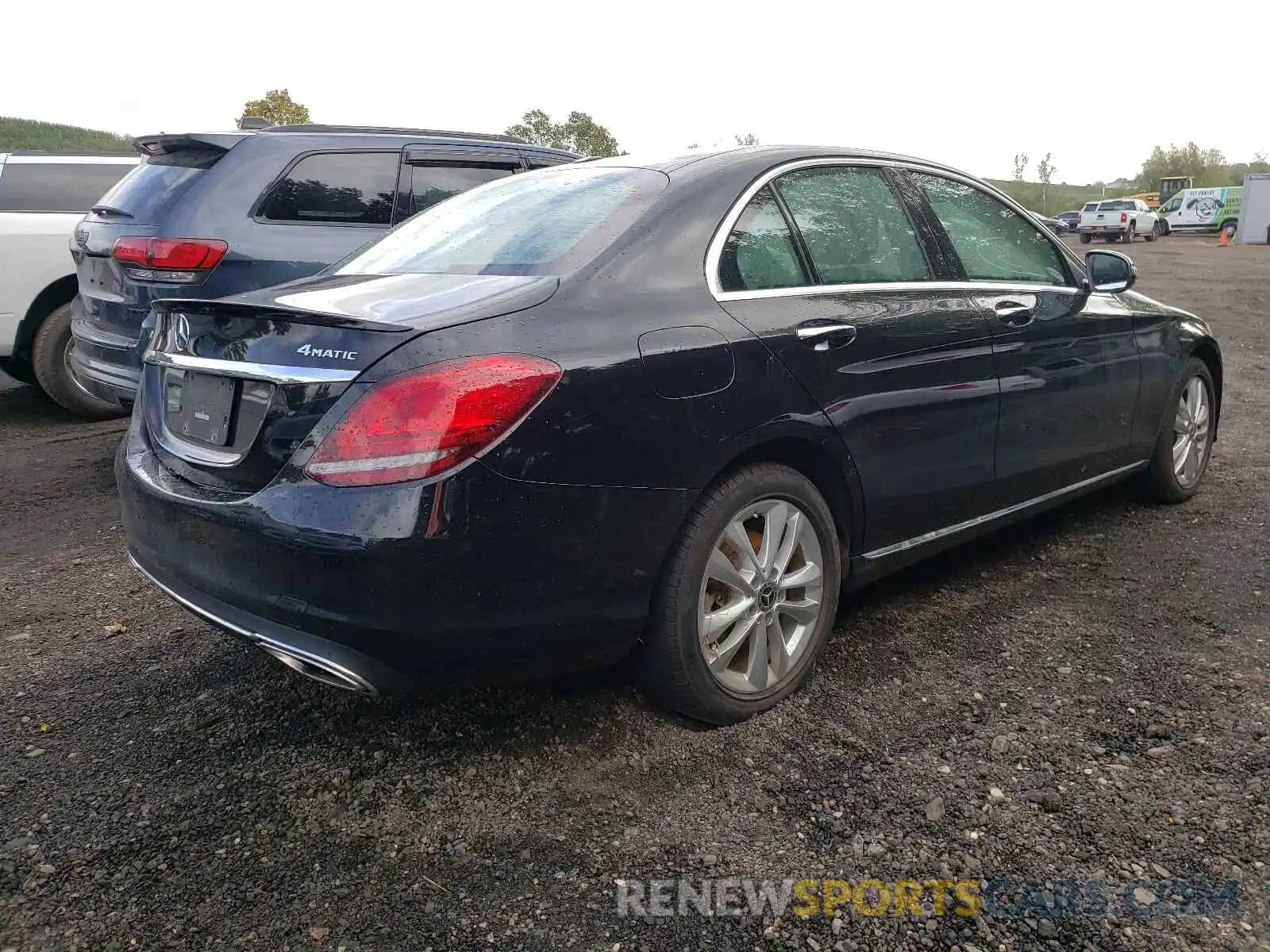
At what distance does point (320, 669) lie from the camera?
7.38 feet

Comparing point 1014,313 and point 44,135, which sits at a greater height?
point 44,135

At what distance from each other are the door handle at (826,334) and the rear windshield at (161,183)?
145 inches

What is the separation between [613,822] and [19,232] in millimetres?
6578

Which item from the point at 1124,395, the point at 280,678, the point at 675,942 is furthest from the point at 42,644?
the point at 1124,395

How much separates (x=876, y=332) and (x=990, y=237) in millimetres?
1048

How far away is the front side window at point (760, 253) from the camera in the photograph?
2787 mm

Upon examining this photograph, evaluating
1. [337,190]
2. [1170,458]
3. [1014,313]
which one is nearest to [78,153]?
[337,190]

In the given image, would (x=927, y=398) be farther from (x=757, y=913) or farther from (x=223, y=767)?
(x=223, y=767)

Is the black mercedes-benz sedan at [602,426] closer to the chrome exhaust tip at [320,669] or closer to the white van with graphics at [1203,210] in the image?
the chrome exhaust tip at [320,669]

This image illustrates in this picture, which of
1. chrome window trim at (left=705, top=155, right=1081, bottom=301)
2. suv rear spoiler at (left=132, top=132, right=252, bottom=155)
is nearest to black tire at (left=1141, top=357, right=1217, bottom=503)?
chrome window trim at (left=705, top=155, right=1081, bottom=301)

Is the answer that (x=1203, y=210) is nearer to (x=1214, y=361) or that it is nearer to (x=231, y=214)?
(x=1214, y=361)

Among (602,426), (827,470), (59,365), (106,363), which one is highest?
(602,426)

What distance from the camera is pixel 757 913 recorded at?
6.78 feet

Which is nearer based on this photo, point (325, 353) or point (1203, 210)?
point (325, 353)
